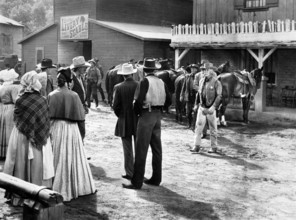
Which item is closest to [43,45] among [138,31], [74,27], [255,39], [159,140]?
[74,27]

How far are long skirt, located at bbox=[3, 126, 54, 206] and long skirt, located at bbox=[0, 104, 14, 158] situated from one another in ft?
9.05

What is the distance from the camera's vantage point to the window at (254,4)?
1869 cm

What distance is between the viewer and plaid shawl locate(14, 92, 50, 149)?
6.39m

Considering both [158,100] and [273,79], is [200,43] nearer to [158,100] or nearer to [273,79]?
[273,79]

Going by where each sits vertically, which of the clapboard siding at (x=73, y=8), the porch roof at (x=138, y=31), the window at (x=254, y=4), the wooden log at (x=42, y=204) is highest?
the clapboard siding at (x=73, y=8)

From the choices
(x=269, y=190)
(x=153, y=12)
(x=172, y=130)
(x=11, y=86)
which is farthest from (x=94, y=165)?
(x=153, y=12)

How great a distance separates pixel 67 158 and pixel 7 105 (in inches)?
119

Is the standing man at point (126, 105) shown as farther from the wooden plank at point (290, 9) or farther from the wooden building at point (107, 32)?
the wooden building at point (107, 32)

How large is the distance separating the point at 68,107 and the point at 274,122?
10.5 metres

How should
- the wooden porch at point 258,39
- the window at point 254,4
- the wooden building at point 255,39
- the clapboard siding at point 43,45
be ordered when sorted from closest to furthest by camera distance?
the wooden porch at point 258,39 → the wooden building at point 255,39 → the window at point 254,4 → the clapboard siding at point 43,45

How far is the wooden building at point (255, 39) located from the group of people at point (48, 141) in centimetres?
1111

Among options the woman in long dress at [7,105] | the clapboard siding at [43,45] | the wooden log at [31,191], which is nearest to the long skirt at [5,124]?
the woman in long dress at [7,105]

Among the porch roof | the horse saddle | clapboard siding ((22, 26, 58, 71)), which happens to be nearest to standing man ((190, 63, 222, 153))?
the horse saddle

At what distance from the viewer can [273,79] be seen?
1955 cm
